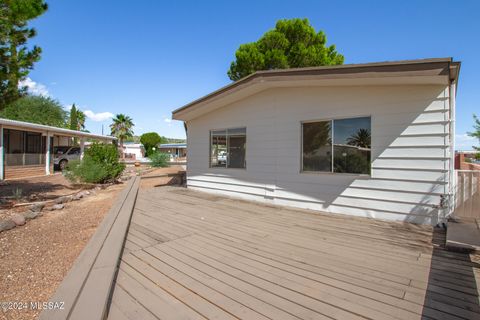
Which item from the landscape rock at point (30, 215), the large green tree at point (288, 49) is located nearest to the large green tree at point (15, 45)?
the landscape rock at point (30, 215)

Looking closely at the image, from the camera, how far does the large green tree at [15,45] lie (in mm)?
5667

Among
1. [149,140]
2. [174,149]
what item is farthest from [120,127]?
[174,149]

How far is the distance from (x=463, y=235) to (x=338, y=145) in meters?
Result: 2.45

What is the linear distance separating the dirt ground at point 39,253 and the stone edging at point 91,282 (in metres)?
0.24

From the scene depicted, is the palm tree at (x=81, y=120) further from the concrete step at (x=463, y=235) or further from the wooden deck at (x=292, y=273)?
the concrete step at (x=463, y=235)

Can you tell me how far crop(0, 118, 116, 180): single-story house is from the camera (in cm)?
1296

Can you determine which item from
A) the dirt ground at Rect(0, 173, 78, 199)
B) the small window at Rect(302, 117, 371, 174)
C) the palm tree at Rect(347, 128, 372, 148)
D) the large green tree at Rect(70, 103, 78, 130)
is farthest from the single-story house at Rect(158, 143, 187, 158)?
the palm tree at Rect(347, 128, 372, 148)

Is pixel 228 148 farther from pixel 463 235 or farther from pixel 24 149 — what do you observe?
pixel 24 149

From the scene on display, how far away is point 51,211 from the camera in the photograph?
5824mm

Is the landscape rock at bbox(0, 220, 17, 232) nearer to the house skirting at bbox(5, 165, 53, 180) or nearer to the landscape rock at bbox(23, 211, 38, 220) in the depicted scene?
the landscape rock at bbox(23, 211, 38, 220)

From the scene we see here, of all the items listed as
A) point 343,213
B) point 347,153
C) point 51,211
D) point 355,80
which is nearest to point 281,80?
point 355,80

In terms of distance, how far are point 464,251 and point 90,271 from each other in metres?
4.36

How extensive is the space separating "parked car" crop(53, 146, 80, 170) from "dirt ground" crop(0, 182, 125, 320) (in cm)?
1510

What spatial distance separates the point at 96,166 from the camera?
10.3 meters
